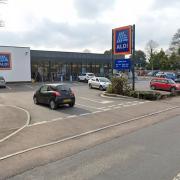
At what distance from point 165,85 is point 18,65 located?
69.1 feet

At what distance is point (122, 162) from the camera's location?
6.50 meters

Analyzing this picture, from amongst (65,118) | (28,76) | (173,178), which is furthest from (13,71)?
(173,178)

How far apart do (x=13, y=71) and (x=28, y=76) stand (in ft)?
→ 7.64

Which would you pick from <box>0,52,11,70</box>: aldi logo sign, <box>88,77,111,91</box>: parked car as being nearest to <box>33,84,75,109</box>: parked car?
<box>88,77,111,91</box>: parked car

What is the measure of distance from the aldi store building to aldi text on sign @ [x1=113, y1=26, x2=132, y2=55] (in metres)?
17.8

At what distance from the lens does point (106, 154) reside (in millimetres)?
7203

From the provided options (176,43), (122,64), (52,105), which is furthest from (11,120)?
(176,43)

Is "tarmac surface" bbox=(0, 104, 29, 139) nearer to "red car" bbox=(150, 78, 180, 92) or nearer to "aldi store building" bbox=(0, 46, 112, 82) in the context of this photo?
"red car" bbox=(150, 78, 180, 92)

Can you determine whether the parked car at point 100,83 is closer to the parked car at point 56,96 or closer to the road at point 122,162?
the parked car at point 56,96

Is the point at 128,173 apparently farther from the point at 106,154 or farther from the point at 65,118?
the point at 65,118

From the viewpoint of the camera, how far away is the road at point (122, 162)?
5648mm

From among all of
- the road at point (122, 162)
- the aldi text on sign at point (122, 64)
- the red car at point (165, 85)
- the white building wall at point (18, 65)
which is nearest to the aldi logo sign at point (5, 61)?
the white building wall at point (18, 65)

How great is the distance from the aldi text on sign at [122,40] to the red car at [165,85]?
23.5 feet

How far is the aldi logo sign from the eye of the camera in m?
36.3
